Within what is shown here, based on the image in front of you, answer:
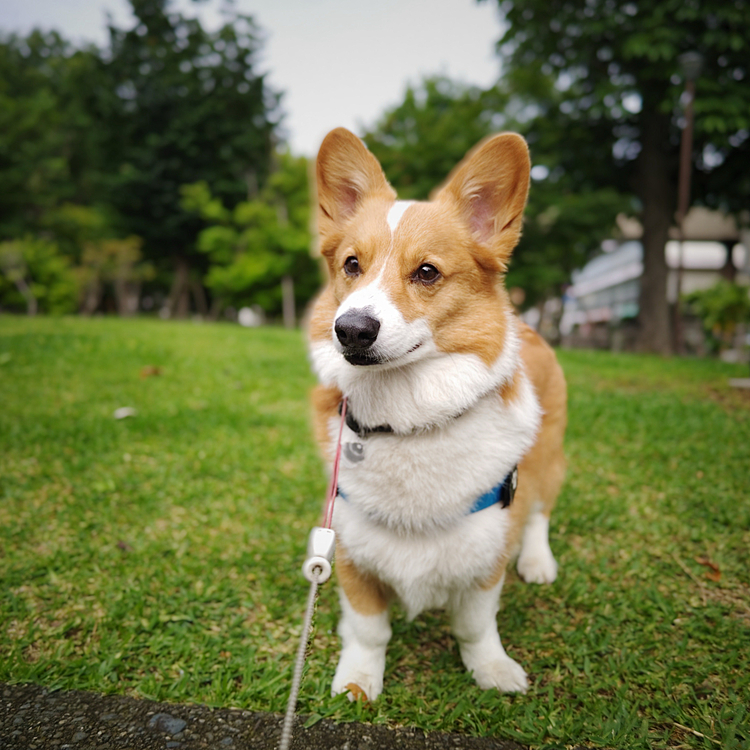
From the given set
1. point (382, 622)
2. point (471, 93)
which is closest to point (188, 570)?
point (382, 622)

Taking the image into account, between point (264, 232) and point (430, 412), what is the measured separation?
68.9ft

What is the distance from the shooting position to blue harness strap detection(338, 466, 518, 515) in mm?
1808

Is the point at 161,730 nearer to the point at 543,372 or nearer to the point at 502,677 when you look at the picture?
the point at 502,677

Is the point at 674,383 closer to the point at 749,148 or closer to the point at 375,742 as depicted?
the point at 375,742

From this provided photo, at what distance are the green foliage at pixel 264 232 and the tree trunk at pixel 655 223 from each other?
40.3 ft

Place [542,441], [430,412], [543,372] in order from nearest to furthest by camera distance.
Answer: [430,412], [542,441], [543,372]

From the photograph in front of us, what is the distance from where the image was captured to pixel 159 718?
5.60ft

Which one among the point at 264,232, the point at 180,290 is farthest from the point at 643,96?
the point at 180,290

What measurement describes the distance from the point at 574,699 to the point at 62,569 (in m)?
2.40

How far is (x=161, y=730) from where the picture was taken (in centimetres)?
166

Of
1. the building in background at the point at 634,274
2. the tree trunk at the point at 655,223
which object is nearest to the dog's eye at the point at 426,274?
the building in background at the point at 634,274

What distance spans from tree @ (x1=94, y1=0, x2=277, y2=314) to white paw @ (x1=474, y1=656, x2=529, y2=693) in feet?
81.6

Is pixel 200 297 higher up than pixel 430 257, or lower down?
higher up

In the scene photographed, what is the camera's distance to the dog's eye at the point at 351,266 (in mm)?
1892
